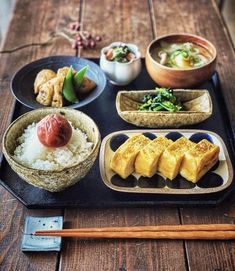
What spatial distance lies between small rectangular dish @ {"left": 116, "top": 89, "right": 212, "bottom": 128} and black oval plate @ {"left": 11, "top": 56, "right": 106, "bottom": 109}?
11 centimetres

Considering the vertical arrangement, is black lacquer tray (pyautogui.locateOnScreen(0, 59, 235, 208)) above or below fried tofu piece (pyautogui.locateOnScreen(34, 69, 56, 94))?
below

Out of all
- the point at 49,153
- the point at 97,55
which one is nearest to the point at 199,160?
the point at 49,153

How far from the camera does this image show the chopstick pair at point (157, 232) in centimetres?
104

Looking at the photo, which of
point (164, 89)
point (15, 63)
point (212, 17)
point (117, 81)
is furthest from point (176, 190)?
point (212, 17)

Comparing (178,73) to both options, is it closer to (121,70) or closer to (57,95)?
(121,70)

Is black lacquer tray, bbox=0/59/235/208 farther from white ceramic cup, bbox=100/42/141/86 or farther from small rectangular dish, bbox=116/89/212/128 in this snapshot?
white ceramic cup, bbox=100/42/141/86

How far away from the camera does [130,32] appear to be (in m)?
1.89

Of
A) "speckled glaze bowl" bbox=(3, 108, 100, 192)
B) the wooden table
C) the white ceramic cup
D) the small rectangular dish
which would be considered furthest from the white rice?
the white ceramic cup

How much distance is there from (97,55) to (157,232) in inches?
37.2

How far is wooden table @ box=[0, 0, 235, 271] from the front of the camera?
100cm

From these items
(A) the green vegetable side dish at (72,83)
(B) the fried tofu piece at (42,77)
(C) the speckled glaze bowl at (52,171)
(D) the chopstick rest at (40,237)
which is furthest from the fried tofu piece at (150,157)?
(B) the fried tofu piece at (42,77)

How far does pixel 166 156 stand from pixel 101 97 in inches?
18.3

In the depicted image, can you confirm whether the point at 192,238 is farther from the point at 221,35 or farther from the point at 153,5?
the point at 153,5

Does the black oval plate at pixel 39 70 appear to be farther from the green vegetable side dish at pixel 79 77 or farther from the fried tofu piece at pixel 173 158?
the fried tofu piece at pixel 173 158
